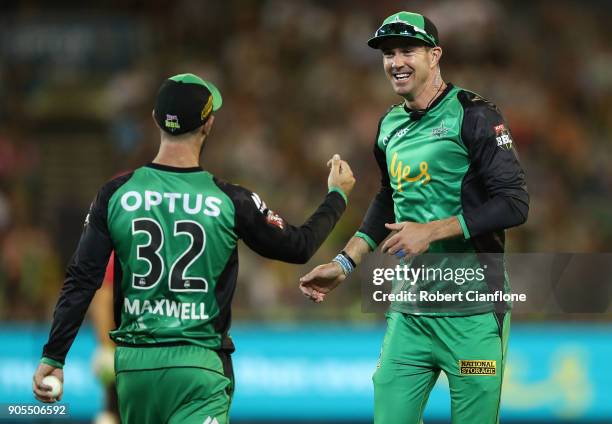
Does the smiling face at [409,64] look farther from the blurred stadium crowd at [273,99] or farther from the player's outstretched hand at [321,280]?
the blurred stadium crowd at [273,99]

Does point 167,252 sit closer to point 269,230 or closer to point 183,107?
point 269,230

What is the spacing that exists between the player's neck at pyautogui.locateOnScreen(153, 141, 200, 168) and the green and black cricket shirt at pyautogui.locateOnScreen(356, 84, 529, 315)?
3.62 ft

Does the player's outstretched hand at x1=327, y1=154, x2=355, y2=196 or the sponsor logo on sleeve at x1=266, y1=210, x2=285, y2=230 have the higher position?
the player's outstretched hand at x1=327, y1=154, x2=355, y2=196

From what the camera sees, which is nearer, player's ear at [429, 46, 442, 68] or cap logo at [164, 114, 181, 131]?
cap logo at [164, 114, 181, 131]

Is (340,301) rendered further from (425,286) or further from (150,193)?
(150,193)

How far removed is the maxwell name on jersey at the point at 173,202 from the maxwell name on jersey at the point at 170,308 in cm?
40

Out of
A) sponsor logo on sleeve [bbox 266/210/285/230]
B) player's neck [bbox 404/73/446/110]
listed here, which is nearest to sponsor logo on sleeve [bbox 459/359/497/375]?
sponsor logo on sleeve [bbox 266/210/285/230]

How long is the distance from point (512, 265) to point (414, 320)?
2.44 feet

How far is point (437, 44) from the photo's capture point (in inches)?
214

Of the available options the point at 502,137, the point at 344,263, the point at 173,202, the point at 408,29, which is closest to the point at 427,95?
the point at 408,29

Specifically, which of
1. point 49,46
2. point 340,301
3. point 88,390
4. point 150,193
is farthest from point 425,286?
point 49,46

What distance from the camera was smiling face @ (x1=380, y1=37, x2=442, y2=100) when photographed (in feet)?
17.7

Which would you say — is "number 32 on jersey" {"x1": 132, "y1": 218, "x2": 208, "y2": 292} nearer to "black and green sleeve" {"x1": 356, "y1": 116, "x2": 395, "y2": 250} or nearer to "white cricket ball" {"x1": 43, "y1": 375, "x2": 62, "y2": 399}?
"white cricket ball" {"x1": 43, "y1": 375, "x2": 62, "y2": 399}

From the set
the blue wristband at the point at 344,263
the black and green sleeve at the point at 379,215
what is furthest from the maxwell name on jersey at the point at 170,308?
the black and green sleeve at the point at 379,215
